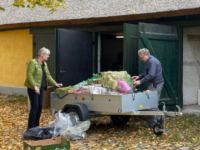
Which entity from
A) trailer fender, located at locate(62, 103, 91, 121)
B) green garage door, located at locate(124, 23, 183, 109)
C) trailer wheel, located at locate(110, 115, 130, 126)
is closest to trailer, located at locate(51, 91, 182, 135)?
trailer fender, located at locate(62, 103, 91, 121)

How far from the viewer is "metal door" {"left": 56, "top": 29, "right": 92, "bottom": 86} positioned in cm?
879

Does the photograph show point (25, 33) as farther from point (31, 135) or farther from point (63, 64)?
point (31, 135)

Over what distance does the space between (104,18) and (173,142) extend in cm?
426

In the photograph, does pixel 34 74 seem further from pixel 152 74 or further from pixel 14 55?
pixel 14 55

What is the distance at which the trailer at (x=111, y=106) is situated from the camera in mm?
5992

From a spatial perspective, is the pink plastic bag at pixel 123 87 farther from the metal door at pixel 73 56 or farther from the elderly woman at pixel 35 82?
the metal door at pixel 73 56

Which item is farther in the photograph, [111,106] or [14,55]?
[14,55]

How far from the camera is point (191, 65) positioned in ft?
30.0

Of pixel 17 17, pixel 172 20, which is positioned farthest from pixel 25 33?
pixel 172 20

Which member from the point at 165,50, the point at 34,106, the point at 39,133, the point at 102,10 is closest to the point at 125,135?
the point at 39,133

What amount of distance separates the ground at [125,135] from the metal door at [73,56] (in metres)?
1.20

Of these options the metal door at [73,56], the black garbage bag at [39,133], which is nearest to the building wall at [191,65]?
the metal door at [73,56]

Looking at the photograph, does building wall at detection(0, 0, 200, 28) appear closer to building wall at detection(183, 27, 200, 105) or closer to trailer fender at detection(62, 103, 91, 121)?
building wall at detection(183, 27, 200, 105)

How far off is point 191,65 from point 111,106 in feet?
12.9
